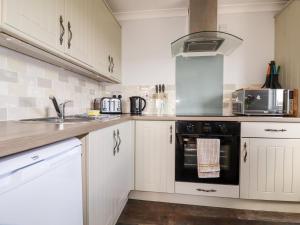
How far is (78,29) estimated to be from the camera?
1465 millimetres

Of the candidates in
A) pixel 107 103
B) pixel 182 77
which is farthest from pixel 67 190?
pixel 182 77

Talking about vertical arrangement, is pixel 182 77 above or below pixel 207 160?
above

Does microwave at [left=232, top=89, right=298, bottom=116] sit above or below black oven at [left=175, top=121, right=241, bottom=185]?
above

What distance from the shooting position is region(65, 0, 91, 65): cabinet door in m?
1.33

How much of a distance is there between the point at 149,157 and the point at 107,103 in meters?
0.82

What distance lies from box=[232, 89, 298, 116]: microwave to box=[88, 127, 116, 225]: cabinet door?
4.58 feet

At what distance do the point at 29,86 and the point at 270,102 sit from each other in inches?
83.0

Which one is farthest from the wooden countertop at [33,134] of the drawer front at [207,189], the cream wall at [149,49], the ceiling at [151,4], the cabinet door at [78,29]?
the ceiling at [151,4]

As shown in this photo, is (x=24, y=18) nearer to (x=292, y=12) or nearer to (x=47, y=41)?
(x=47, y=41)

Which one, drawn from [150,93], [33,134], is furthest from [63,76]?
[33,134]

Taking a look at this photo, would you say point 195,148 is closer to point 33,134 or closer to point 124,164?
point 124,164

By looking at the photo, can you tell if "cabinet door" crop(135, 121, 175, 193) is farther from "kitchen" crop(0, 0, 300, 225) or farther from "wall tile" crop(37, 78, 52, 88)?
"wall tile" crop(37, 78, 52, 88)

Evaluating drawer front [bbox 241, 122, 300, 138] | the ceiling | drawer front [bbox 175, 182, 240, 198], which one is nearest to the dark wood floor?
drawer front [bbox 175, 182, 240, 198]

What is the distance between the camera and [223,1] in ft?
7.36
